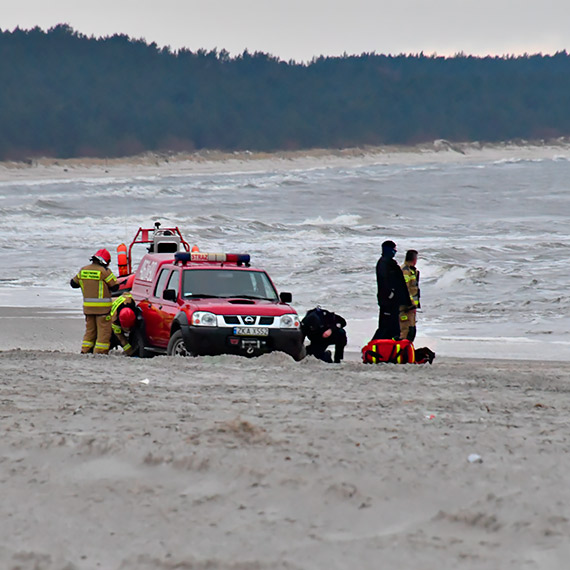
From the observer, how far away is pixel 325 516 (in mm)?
5086

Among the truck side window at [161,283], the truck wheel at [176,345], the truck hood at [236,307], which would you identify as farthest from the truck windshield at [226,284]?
the truck wheel at [176,345]

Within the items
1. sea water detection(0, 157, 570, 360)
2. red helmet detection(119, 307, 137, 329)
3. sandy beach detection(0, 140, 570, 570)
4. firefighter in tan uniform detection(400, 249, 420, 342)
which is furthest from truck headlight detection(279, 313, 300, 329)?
sandy beach detection(0, 140, 570, 570)

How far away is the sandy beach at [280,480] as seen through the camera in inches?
186

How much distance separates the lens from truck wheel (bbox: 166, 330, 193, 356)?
12.6 metres

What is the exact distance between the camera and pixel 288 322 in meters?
12.8

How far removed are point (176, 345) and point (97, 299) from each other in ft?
5.35

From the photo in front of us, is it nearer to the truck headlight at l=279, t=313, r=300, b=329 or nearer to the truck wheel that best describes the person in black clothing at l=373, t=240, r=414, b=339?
the truck headlight at l=279, t=313, r=300, b=329

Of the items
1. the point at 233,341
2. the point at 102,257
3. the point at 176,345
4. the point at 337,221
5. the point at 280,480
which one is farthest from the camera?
the point at 337,221

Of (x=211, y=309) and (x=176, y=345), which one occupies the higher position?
(x=211, y=309)

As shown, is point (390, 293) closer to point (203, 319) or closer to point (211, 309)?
point (211, 309)

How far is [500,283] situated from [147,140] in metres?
107

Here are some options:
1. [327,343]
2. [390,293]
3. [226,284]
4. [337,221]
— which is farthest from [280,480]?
[337,221]

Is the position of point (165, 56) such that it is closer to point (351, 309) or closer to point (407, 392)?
point (351, 309)

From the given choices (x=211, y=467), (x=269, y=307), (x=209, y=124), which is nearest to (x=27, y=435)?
(x=211, y=467)
